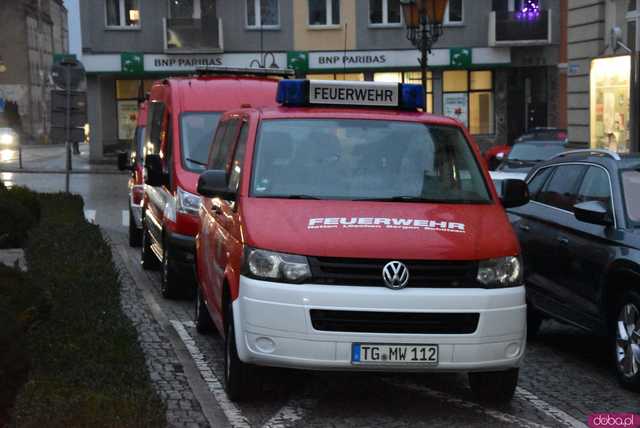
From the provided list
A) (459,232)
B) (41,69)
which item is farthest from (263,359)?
(41,69)

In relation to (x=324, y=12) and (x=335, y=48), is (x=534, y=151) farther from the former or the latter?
(x=324, y=12)

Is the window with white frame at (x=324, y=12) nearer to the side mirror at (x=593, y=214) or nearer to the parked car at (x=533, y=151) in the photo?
the parked car at (x=533, y=151)

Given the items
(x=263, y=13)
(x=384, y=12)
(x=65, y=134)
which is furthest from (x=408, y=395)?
(x=263, y=13)

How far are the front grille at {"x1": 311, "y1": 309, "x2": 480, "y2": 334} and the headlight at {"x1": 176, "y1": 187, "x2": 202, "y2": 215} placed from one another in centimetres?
505

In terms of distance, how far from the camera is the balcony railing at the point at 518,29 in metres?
43.7

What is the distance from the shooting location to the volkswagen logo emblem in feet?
21.0

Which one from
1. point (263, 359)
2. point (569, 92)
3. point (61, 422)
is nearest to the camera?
point (61, 422)

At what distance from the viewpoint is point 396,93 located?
26.9 ft

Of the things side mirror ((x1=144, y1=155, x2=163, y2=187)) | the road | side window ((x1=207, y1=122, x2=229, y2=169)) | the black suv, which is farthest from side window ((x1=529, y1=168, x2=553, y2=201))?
side mirror ((x1=144, y1=155, x2=163, y2=187))

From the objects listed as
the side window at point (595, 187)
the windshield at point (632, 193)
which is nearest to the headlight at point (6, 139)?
the side window at point (595, 187)

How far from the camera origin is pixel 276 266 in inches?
256

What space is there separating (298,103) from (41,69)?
259 ft

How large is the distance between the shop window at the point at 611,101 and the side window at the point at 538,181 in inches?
373

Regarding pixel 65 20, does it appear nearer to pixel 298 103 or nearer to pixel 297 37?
pixel 297 37
